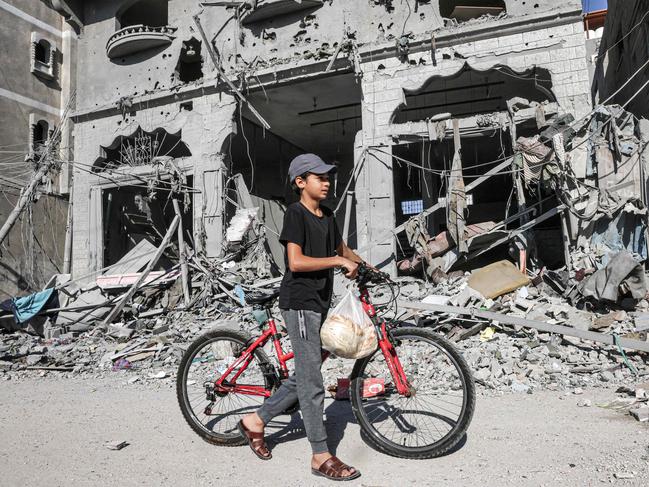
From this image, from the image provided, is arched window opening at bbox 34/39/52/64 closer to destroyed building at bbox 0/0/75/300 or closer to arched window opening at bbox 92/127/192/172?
destroyed building at bbox 0/0/75/300

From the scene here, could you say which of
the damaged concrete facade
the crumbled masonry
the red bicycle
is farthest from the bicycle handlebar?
the damaged concrete facade

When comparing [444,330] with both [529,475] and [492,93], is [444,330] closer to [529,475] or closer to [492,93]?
[529,475]

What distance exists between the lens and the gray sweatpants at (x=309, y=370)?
2807mm

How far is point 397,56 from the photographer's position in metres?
11.3

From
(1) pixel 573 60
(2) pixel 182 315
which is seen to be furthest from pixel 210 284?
(1) pixel 573 60

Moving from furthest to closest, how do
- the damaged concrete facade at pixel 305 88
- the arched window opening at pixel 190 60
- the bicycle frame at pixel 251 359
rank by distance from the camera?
1. the arched window opening at pixel 190 60
2. the damaged concrete facade at pixel 305 88
3. the bicycle frame at pixel 251 359

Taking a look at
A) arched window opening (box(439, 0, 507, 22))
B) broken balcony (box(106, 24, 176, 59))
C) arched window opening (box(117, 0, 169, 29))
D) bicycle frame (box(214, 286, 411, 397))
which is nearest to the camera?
bicycle frame (box(214, 286, 411, 397))

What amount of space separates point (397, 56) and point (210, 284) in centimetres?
720

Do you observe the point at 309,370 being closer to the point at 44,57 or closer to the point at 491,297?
the point at 491,297

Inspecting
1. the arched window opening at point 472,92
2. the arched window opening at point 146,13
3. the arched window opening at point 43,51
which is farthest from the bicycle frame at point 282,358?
the arched window opening at point 43,51

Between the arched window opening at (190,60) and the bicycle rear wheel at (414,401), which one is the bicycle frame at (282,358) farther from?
the arched window opening at (190,60)

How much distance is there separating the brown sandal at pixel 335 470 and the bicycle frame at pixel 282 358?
1.96 ft

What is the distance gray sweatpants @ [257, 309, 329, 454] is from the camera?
2.81 m

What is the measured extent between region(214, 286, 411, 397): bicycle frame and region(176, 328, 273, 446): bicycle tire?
7cm
